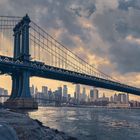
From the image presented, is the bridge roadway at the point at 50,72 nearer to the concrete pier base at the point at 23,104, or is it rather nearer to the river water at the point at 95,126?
the concrete pier base at the point at 23,104

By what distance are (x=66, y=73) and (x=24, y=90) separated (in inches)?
623

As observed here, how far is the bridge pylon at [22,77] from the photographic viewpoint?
87.7 meters

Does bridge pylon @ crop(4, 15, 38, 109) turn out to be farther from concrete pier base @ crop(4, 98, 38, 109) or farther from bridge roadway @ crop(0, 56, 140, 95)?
bridge roadway @ crop(0, 56, 140, 95)

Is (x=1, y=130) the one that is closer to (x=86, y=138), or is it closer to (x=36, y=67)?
(x=86, y=138)

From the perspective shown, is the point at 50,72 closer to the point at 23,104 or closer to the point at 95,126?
the point at 23,104

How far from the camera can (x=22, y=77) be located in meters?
92.8

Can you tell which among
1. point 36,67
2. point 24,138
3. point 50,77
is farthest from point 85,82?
point 24,138

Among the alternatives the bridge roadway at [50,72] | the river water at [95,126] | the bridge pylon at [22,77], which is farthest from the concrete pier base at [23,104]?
the river water at [95,126]

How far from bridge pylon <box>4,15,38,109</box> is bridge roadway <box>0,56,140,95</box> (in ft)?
6.46

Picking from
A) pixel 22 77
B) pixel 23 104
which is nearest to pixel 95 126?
pixel 23 104

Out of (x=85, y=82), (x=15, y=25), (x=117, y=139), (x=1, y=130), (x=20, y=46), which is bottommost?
(x=117, y=139)

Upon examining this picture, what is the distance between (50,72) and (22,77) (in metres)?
8.52

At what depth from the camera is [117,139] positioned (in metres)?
28.0

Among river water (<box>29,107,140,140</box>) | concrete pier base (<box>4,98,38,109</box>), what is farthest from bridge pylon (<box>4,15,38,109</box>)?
river water (<box>29,107,140,140</box>)
